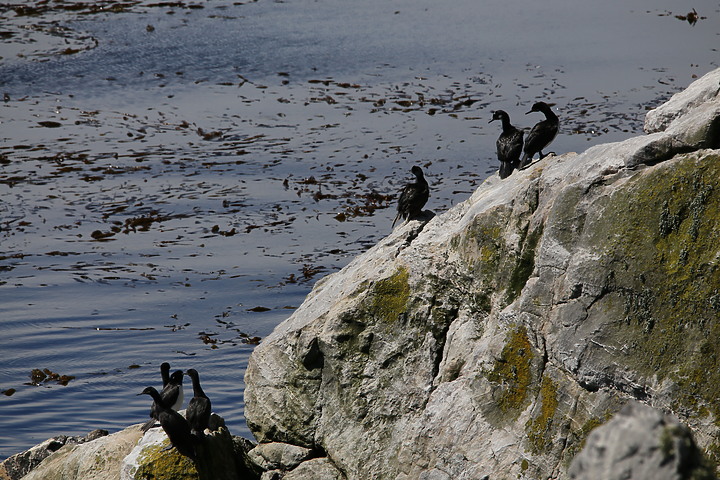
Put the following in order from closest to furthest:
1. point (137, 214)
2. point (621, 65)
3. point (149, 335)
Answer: point (149, 335) → point (137, 214) → point (621, 65)

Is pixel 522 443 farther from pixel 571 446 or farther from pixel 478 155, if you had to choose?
pixel 478 155

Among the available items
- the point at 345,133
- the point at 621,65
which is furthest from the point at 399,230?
the point at 621,65

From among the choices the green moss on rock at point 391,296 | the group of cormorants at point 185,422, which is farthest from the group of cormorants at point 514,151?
the group of cormorants at point 185,422

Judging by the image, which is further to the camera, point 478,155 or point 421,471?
point 478,155

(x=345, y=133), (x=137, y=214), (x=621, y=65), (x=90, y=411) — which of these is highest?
(x=621, y=65)

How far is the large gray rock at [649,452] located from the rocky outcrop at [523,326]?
13.6ft

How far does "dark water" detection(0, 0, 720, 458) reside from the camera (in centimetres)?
2178

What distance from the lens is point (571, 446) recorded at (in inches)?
321

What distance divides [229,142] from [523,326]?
24082mm

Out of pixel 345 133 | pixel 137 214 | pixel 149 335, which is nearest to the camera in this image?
pixel 149 335

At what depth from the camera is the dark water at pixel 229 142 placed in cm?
2178

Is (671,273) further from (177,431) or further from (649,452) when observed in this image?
(177,431)

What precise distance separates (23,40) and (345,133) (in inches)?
711

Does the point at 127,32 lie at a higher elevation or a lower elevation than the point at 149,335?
higher
